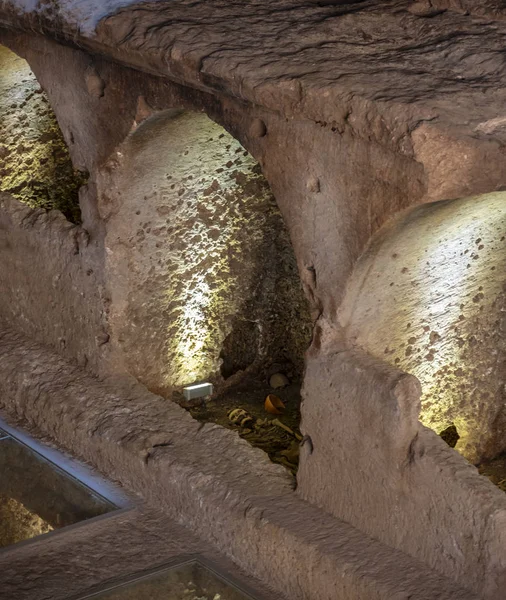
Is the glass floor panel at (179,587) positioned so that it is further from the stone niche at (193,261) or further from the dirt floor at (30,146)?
the dirt floor at (30,146)

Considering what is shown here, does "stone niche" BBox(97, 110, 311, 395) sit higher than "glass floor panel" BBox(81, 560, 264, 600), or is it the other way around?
"stone niche" BBox(97, 110, 311, 395)

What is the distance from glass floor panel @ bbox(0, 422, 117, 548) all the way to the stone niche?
1.77ft

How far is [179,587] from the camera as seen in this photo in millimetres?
4664

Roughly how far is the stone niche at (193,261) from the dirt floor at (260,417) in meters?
0.11

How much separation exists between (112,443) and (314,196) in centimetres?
141

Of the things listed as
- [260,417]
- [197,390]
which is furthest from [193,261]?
[260,417]

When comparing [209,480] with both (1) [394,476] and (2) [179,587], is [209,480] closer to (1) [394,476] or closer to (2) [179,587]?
(2) [179,587]

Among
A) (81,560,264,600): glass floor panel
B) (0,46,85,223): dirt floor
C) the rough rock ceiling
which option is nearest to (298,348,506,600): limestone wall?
(81,560,264,600): glass floor panel

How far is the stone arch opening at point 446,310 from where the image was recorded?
177 inches

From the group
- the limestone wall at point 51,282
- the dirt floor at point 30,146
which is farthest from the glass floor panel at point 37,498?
the dirt floor at point 30,146

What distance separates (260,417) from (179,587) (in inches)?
57.7

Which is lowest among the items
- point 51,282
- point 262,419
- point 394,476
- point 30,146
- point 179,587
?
point 179,587

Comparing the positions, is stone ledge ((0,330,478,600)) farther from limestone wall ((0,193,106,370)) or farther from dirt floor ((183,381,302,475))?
dirt floor ((183,381,302,475))

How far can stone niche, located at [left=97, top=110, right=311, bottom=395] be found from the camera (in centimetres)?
556
